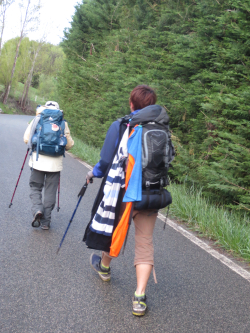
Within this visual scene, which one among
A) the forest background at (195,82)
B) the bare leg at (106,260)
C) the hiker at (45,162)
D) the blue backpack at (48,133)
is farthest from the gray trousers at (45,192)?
the forest background at (195,82)

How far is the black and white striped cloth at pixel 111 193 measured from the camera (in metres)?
3.33

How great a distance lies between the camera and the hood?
3207 mm

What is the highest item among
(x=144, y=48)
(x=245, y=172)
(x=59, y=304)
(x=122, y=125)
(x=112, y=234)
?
(x=144, y=48)

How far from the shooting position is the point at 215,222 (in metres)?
5.82

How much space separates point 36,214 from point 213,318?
2.86 metres

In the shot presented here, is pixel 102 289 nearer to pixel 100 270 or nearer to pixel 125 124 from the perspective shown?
pixel 100 270

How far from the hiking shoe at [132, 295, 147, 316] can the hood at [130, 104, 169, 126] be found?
1561 mm

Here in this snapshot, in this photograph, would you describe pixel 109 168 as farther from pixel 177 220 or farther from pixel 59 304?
pixel 177 220

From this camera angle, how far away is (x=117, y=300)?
3.51 m

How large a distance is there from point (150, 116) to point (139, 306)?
66.2 inches

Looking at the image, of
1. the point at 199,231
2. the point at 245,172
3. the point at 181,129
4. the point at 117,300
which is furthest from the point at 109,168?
the point at 181,129

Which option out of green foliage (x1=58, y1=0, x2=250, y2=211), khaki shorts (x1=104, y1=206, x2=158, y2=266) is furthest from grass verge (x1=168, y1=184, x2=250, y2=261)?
khaki shorts (x1=104, y1=206, x2=158, y2=266)

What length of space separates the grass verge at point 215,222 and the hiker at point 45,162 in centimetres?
238

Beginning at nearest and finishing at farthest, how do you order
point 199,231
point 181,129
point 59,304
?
point 59,304, point 199,231, point 181,129
